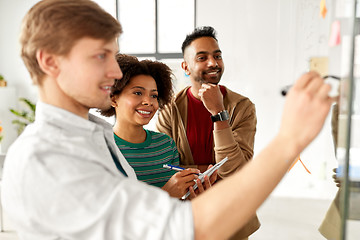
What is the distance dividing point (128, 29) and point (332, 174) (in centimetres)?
410

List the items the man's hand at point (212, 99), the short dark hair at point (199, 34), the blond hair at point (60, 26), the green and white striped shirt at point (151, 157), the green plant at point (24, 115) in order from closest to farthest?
the blond hair at point (60, 26) → the green and white striped shirt at point (151, 157) → the man's hand at point (212, 99) → the short dark hair at point (199, 34) → the green plant at point (24, 115)

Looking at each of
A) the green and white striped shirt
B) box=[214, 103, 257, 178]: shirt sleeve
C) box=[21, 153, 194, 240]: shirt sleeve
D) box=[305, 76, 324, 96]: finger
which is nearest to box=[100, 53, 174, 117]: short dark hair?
the green and white striped shirt

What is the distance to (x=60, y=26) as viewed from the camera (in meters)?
0.58

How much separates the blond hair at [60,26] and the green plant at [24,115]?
4.38 meters

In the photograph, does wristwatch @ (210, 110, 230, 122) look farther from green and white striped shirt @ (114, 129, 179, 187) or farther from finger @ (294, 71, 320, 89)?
finger @ (294, 71, 320, 89)

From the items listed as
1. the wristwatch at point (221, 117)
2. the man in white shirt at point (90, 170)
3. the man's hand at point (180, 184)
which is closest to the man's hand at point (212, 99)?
the wristwatch at point (221, 117)

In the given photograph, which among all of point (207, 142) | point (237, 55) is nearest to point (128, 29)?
point (237, 55)

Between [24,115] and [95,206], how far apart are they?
Answer: 459cm

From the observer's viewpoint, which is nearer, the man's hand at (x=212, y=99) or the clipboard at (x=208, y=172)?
the clipboard at (x=208, y=172)

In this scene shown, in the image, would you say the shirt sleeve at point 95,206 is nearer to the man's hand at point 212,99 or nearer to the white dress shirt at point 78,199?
the white dress shirt at point 78,199

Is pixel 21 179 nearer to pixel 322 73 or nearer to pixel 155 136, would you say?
pixel 322 73

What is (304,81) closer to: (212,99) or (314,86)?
(314,86)

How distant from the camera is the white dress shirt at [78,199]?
50 cm

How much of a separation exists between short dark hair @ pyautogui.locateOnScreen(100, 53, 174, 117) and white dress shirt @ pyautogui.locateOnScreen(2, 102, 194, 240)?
619 mm
